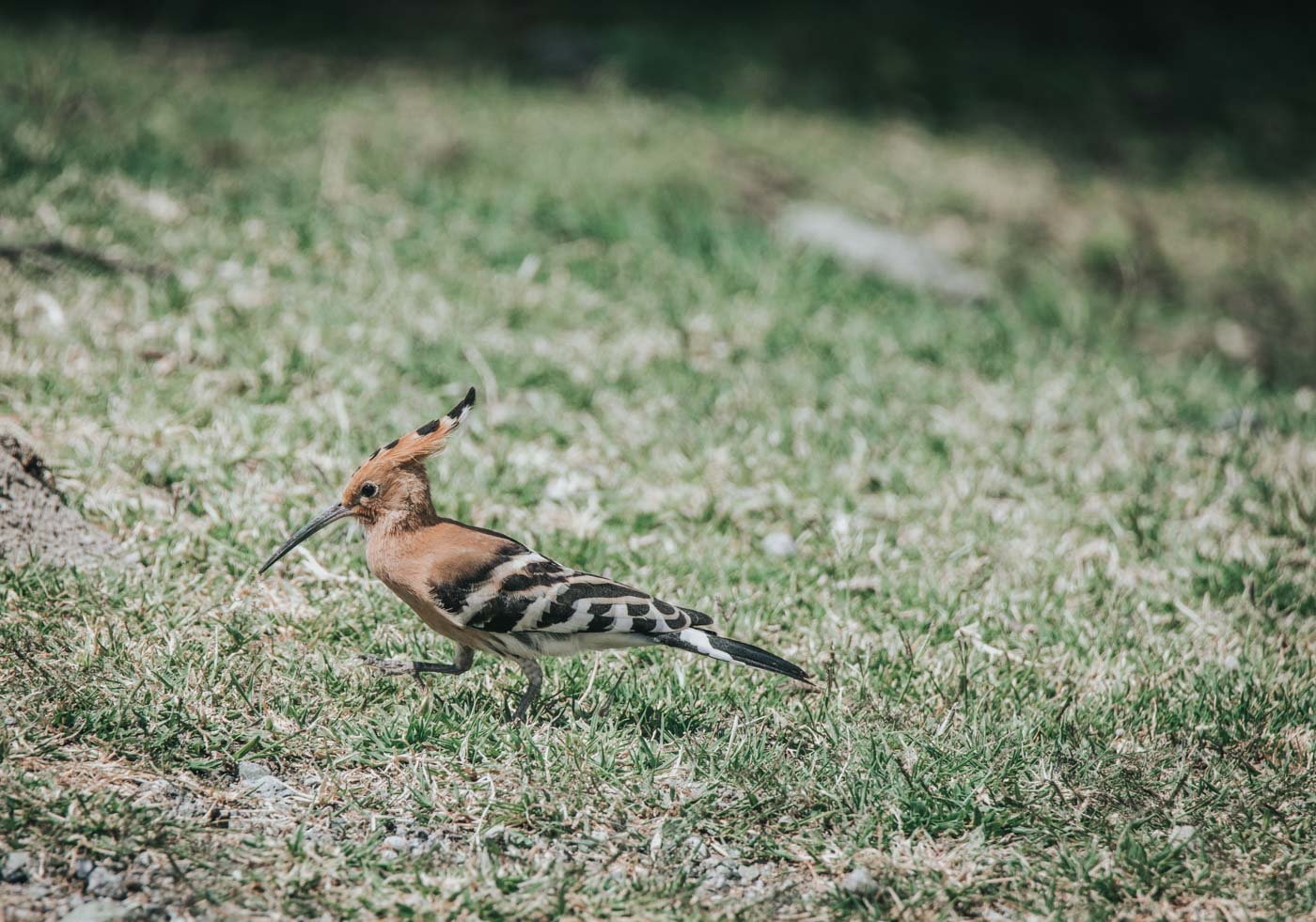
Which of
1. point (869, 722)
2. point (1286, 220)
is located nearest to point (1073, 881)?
point (869, 722)

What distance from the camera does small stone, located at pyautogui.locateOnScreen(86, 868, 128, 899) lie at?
271cm

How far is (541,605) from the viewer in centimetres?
333

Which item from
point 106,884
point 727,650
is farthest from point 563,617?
point 106,884

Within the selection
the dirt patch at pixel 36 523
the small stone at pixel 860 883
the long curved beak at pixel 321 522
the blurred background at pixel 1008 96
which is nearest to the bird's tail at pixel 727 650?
the small stone at pixel 860 883

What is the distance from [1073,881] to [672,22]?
29.8ft

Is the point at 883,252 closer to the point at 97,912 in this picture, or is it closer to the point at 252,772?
the point at 252,772

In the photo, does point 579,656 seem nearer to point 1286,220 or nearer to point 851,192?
point 851,192

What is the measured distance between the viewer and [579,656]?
385cm

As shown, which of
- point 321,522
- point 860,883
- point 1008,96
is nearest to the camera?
point 860,883

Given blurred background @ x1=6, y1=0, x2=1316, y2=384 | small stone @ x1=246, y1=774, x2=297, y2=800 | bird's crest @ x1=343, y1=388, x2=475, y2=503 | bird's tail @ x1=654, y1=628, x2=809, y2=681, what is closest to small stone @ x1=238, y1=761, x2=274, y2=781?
small stone @ x1=246, y1=774, x2=297, y2=800

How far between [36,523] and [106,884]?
1.48 m

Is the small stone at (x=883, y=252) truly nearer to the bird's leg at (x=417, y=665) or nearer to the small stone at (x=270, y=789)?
the bird's leg at (x=417, y=665)

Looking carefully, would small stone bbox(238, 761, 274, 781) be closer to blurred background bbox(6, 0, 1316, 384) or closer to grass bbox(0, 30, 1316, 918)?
grass bbox(0, 30, 1316, 918)

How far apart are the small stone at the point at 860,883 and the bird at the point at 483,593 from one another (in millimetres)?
523
